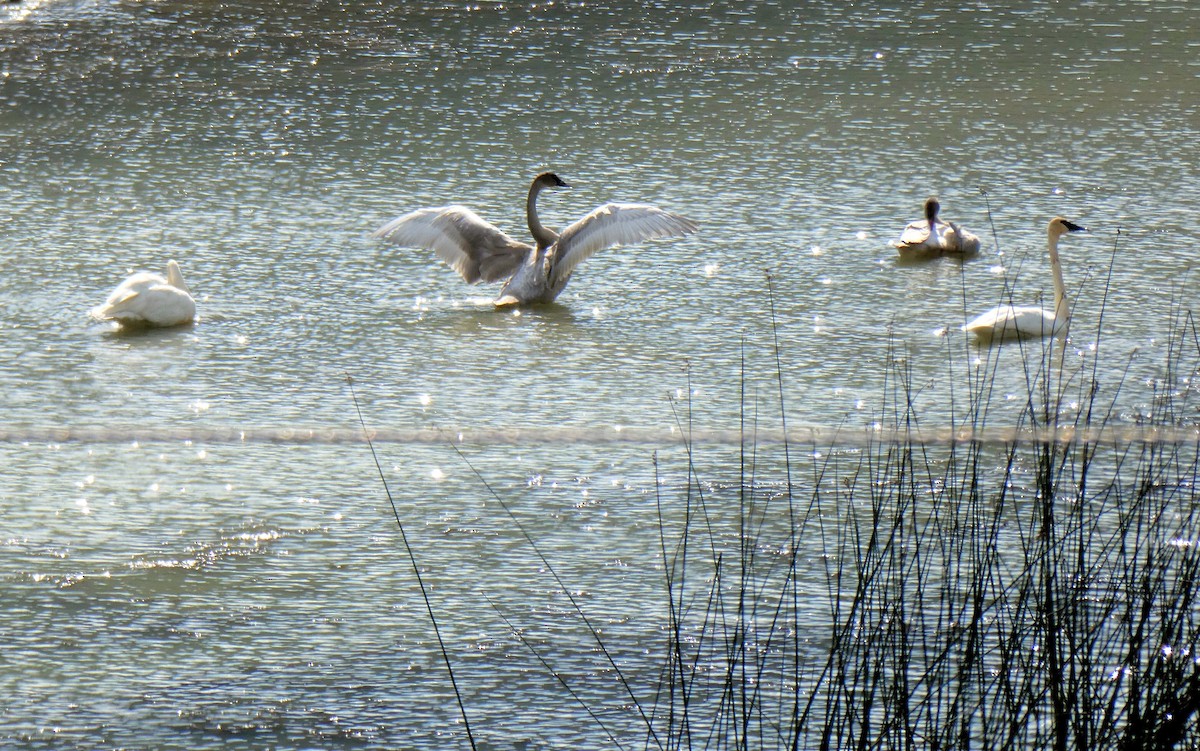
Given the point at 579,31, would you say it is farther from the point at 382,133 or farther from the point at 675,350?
the point at 675,350

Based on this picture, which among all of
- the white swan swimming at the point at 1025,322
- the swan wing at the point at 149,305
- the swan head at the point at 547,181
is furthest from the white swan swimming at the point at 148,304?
the white swan swimming at the point at 1025,322

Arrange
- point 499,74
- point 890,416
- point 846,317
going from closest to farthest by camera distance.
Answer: point 890,416, point 846,317, point 499,74

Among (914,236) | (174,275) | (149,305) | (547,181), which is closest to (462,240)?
(547,181)

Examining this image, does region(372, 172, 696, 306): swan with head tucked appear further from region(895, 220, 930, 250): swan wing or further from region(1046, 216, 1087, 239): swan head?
region(1046, 216, 1087, 239): swan head

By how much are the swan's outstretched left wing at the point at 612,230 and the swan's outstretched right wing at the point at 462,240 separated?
0.38 ft

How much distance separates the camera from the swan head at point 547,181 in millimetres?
4117

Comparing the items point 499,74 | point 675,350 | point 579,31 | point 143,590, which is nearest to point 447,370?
point 675,350

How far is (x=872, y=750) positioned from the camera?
150 centimetres

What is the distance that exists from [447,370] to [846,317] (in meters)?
0.88

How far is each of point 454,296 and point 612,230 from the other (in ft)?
1.32

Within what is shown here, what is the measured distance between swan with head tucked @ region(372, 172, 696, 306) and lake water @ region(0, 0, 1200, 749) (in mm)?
81

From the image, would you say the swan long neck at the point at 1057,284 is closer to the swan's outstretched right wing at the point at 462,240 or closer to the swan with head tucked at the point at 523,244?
the swan with head tucked at the point at 523,244

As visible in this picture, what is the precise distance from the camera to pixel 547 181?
4.16 m

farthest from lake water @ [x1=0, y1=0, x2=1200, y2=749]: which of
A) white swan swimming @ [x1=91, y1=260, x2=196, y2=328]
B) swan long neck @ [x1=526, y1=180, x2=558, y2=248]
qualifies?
swan long neck @ [x1=526, y1=180, x2=558, y2=248]
